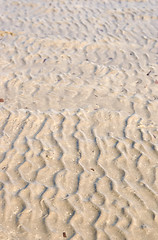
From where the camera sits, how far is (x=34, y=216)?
3.65m

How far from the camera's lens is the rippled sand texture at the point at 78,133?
3.65 meters

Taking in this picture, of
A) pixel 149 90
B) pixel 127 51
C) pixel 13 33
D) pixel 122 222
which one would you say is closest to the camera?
pixel 122 222

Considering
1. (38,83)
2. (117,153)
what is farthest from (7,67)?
(117,153)

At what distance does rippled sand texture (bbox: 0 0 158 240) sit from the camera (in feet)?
12.0

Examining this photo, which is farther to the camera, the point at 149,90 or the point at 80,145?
the point at 149,90

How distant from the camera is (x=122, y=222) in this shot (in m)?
3.61

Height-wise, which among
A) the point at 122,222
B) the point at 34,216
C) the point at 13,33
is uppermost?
the point at 122,222

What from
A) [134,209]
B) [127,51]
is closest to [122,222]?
[134,209]

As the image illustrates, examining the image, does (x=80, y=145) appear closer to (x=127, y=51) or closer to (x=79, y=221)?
(x=79, y=221)

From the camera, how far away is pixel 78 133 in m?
4.77

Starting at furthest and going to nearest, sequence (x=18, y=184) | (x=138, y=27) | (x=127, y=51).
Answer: (x=138, y=27) → (x=127, y=51) → (x=18, y=184)

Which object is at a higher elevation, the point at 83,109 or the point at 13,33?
the point at 83,109

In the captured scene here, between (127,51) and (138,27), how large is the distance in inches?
62.1

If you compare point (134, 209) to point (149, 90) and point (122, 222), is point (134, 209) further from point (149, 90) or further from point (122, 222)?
point (149, 90)
